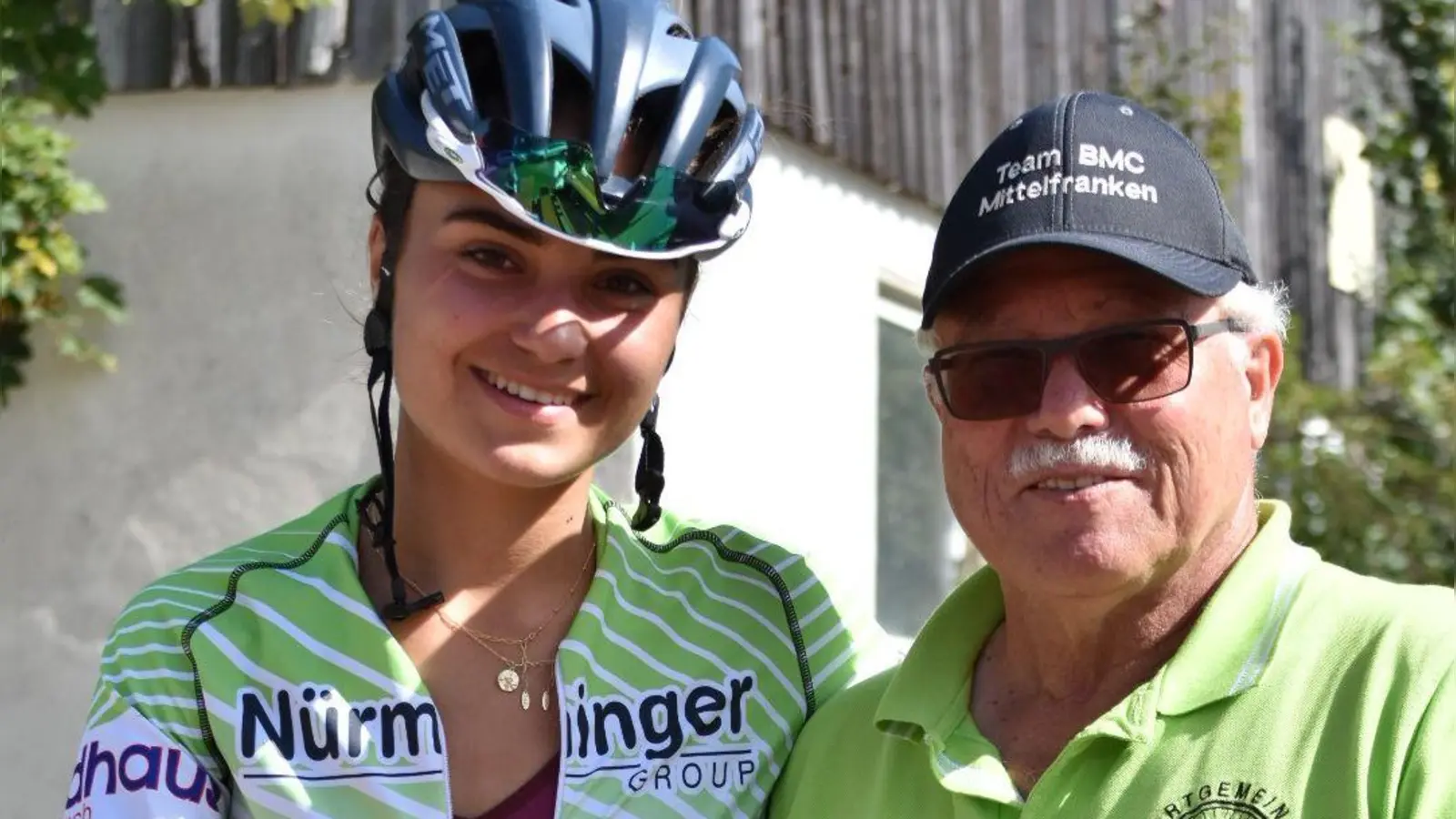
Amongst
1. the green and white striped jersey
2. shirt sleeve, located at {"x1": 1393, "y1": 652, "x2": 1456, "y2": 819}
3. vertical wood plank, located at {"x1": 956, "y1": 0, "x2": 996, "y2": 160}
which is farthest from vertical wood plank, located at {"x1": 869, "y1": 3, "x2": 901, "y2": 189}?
shirt sleeve, located at {"x1": 1393, "y1": 652, "x2": 1456, "y2": 819}

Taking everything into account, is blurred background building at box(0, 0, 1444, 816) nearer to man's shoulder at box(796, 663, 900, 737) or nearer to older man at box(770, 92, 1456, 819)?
man's shoulder at box(796, 663, 900, 737)

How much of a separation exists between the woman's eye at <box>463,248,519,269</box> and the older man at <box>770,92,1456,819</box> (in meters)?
0.62

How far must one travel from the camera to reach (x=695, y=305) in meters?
6.12

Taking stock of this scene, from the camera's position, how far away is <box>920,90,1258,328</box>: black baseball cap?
2.58 m

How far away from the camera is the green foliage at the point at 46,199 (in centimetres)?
498

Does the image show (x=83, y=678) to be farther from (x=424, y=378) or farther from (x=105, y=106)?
(x=424, y=378)

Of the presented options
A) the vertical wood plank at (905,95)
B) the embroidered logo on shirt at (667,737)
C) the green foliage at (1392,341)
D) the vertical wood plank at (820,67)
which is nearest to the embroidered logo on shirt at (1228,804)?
the embroidered logo on shirt at (667,737)

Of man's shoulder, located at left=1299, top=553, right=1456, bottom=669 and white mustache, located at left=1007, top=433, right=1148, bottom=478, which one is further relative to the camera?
white mustache, located at left=1007, top=433, right=1148, bottom=478

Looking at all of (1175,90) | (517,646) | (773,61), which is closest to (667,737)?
(517,646)

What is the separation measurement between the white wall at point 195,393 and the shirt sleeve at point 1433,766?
12.1ft

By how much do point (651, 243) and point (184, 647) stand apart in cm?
88

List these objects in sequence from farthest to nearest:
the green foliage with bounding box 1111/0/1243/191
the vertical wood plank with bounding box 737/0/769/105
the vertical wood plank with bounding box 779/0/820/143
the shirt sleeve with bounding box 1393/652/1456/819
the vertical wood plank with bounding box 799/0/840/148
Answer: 1. the green foliage with bounding box 1111/0/1243/191
2. the vertical wood plank with bounding box 799/0/840/148
3. the vertical wood plank with bounding box 779/0/820/143
4. the vertical wood plank with bounding box 737/0/769/105
5. the shirt sleeve with bounding box 1393/652/1456/819

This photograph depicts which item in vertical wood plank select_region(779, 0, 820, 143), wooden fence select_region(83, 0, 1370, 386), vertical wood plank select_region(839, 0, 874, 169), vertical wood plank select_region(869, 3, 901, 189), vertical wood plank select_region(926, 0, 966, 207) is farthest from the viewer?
vertical wood plank select_region(926, 0, 966, 207)

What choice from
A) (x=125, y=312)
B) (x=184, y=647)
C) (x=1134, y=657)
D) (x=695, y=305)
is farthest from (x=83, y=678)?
(x=1134, y=657)
